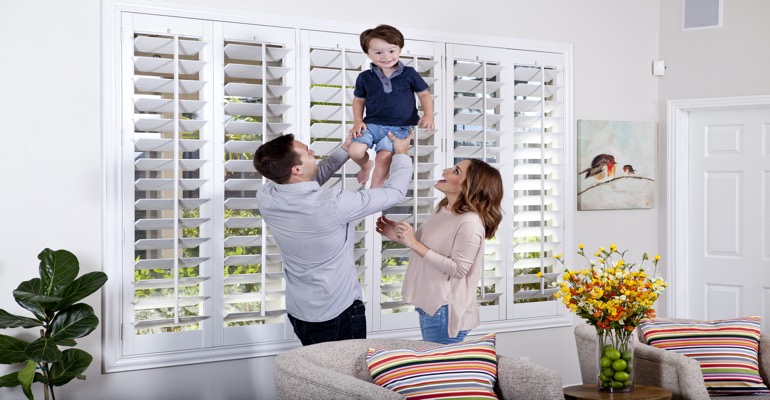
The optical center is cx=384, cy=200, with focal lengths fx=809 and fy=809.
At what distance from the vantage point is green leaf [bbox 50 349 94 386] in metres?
3.63

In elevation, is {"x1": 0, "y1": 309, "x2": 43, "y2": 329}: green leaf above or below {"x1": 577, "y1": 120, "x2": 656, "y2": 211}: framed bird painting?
below

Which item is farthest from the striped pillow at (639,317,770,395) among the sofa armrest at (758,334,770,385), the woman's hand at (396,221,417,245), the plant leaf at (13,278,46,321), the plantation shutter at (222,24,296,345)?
the plant leaf at (13,278,46,321)

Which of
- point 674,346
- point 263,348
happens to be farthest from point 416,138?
point 674,346

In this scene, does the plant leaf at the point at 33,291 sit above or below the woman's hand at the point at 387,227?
below

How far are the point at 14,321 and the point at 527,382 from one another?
Answer: 2.22 metres

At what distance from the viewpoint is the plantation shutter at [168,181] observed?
4.04 m

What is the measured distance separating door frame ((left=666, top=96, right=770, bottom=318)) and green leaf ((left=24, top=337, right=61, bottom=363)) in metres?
4.11

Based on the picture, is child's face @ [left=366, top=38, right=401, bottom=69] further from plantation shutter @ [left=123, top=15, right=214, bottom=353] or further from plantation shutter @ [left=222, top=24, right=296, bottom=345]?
plantation shutter @ [left=123, top=15, right=214, bottom=353]

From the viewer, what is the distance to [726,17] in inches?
217

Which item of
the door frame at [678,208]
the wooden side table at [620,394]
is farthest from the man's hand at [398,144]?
the door frame at [678,208]

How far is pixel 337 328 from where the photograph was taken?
345cm

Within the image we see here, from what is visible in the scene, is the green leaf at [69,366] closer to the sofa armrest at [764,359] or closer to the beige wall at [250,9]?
the beige wall at [250,9]

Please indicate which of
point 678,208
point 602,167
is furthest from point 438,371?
point 678,208

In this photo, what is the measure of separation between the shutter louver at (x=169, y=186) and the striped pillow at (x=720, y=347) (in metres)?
2.29
